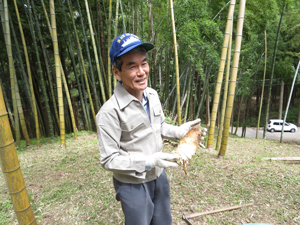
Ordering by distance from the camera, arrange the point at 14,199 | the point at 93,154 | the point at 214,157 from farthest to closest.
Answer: the point at 93,154
the point at 214,157
the point at 14,199

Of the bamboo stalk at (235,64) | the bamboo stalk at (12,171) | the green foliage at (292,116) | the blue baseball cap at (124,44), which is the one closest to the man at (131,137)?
the blue baseball cap at (124,44)

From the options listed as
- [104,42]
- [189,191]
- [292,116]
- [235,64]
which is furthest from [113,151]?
[292,116]

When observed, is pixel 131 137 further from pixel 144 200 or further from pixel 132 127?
pixel 144 200

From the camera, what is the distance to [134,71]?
94 cm

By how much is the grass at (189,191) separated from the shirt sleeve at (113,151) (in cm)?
112

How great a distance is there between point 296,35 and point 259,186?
25.4 ft

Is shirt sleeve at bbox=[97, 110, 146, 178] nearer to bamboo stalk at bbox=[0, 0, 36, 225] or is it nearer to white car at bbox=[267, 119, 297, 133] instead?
bamboo stalk at bbox=[0, 0, 36, 225]

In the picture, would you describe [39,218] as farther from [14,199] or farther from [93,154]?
[93,154]

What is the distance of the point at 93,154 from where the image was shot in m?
3.21

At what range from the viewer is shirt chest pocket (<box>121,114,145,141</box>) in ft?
3.07

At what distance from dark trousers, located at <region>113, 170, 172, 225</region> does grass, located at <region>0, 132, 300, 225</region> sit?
2.30ft

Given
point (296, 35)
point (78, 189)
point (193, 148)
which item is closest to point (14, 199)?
point (193, 148)

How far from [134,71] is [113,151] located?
44cm

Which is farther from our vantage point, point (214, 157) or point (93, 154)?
point (93, 154)
